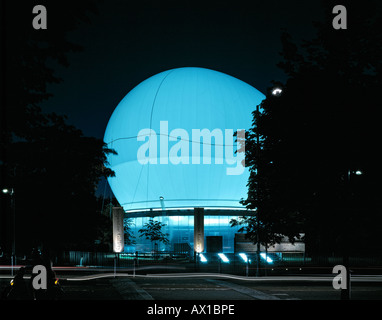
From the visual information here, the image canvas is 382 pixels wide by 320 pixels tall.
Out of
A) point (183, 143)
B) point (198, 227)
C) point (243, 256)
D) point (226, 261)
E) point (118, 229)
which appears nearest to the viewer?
point (118, 229)

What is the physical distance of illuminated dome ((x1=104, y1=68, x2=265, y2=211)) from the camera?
197ft

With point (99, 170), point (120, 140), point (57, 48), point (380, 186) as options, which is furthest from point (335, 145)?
point (120, 140)

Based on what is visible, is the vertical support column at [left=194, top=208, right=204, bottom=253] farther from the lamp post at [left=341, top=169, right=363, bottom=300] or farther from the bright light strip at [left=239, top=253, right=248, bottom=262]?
the lamp post at [left=341, top=169, right=363, bottom=300]

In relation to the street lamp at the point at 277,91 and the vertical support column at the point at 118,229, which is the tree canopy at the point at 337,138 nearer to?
the street lamp at the point at 277,91

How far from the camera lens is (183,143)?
5944cm

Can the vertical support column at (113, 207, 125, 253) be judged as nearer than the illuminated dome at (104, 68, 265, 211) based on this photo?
Yes

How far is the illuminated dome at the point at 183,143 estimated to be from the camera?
6003 cm

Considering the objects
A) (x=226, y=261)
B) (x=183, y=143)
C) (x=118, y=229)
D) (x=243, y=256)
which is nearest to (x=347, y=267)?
(x=118, y=229)

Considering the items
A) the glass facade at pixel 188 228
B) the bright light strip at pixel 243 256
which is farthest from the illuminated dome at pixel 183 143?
the bright light strip at pixel 243 256

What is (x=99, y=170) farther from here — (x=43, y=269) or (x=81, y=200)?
(x=43, y=269)

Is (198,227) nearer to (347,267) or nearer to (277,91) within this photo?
(277,91)

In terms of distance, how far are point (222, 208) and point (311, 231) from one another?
49320mm

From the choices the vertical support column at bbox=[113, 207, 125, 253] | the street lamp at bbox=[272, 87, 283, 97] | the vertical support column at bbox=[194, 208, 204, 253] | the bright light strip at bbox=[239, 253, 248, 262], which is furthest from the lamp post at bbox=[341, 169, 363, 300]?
the bright light strip at bbox=[239, 253, 248, 262]
